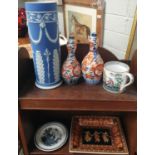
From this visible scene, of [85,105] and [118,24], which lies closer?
→ [85,105]

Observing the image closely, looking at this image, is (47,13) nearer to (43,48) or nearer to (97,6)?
(43,48)

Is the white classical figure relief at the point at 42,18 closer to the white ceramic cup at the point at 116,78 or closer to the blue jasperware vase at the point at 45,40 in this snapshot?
the blue jasperware vase at the point at 45,40

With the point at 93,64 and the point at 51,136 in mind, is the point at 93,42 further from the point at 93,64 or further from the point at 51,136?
the point at 51,136

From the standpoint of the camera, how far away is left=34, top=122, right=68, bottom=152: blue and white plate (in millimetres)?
716

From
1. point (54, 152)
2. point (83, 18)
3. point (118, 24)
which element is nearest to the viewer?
point (54, 152)

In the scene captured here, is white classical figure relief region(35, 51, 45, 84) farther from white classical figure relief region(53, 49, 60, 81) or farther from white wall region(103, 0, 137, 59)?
white wall region(103, 0, 137, 59)

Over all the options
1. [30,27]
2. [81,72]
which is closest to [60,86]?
[81,72]

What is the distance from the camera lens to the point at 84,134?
0.78 meters

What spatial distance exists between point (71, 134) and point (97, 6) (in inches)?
26.1

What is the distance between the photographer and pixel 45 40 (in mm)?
526

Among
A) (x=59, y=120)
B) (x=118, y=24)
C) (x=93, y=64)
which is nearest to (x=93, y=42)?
(x=93, y=64)

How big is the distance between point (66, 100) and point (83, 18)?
626 mm
